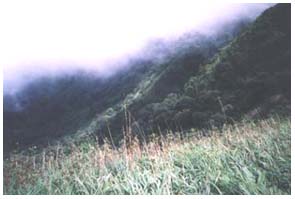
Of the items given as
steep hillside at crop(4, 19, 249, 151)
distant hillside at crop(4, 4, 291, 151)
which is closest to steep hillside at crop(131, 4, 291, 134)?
distant hillside at crop(4, 4, 291, 151)

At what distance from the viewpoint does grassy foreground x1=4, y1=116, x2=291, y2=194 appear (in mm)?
4082

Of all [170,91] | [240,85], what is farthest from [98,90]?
[240,85]

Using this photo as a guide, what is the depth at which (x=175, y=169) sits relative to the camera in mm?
4281

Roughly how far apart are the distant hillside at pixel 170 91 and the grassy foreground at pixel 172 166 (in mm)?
213

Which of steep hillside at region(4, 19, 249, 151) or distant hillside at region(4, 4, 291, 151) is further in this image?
steep hillside at region(4, 19, 249, 151)

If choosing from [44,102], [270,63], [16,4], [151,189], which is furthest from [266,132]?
[16,4]

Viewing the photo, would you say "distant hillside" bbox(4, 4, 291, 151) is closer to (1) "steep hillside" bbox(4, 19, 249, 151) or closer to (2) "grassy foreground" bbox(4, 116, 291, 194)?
(1) "steep hillside" bbox(4, 19, 249, 151)

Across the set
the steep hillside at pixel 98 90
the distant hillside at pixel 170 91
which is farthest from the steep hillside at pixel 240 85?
the steep hillside at pixel 98 90

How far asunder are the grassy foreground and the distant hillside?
0.70ft

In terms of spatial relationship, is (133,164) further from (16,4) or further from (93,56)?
(16,4)

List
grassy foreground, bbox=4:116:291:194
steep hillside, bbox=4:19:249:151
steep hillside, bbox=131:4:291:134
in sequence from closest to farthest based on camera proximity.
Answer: grassy foreground, bbox=4:116:291:194 → steep hillside, bbox=131:4:291:134 → steep hillside, bbox=4:19:249:151

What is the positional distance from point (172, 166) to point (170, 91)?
1.01 m

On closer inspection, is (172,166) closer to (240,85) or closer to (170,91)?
(170,91)

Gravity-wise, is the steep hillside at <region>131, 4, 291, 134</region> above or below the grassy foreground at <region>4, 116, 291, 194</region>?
above
